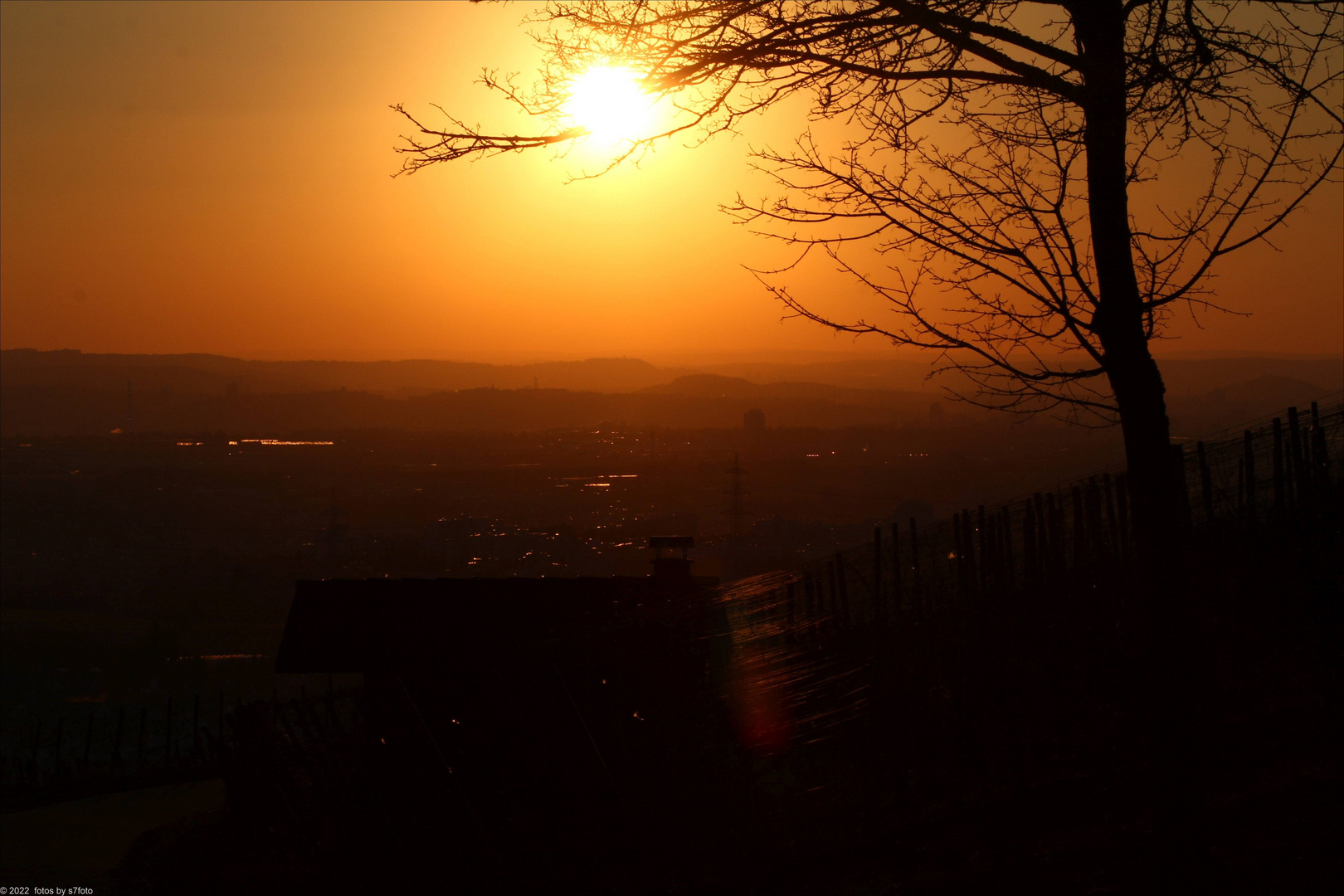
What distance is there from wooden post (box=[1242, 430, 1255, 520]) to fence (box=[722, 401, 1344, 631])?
0.01 metres

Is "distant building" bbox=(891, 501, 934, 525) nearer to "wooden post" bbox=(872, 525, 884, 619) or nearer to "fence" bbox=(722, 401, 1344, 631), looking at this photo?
"wooden post" bbox=(872, 525, 884, 619)

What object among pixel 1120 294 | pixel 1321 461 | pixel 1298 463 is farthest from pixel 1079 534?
pixel 1120 294

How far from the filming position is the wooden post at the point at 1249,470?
8078 millimetres

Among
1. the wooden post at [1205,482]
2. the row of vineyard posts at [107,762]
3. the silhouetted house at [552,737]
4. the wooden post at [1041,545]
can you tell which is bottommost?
the row of vineyard posts at [107,762]

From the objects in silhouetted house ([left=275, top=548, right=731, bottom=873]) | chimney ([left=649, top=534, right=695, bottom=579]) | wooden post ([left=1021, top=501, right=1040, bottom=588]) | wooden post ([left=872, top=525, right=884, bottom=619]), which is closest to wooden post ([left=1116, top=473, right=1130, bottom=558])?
wooden post ([left=1021, top=501, right=1040, bottom=588])

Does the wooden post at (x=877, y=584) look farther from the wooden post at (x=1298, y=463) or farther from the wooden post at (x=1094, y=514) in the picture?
the wooden post at (x=1298, y=463)

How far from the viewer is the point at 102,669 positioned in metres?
52.9

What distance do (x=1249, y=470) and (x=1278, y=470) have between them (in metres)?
0.62

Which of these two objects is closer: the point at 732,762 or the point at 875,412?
the point at 732,762

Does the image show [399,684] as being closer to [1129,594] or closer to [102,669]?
[1129,594]

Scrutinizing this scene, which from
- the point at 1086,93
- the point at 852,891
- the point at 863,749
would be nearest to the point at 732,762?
the point at 863,749

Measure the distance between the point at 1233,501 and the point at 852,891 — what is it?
21.4 ft

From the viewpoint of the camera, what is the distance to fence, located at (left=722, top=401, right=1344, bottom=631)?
765 centimetres

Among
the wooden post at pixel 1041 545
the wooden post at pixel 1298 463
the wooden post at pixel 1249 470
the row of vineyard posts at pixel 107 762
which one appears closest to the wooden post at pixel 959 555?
the wooden post at pixel 1041 545
